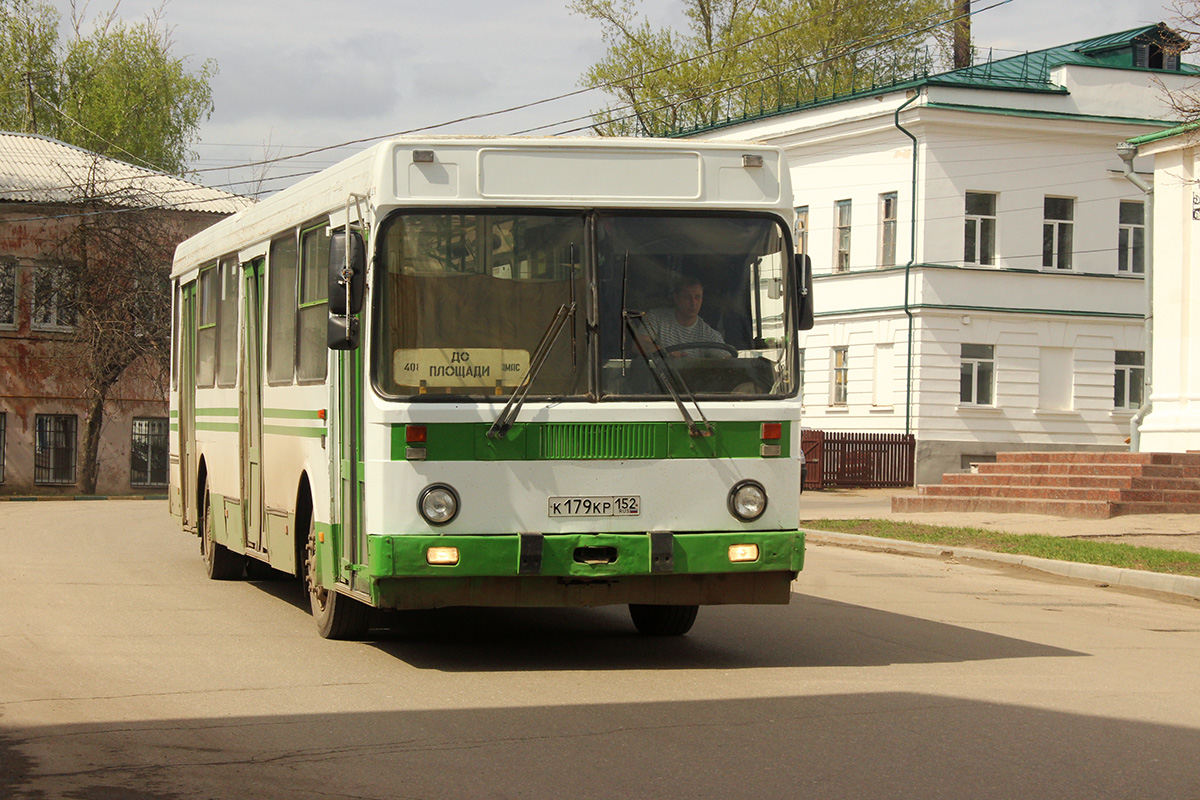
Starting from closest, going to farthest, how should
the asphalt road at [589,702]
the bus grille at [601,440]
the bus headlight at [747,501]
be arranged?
the asphalt road at [589,702] < the bus grille at [601,440] < the bus headlight at [747,501]

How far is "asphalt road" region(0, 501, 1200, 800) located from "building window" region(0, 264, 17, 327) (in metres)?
27.4

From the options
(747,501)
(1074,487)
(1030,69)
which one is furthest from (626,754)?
→ (1030,69)

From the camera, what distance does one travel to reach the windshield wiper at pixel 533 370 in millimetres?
8750

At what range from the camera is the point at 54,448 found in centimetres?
3975

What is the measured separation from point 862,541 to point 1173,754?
13554mm

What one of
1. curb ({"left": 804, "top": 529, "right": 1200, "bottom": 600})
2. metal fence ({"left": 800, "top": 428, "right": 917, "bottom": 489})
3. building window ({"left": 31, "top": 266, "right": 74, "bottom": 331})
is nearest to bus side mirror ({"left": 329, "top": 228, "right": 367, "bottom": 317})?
curb ({"left": 804, "top": 529, "right": 1200, "bottom": 600})

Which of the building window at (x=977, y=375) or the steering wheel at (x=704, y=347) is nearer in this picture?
the steering wheel at (x=704, y=347)

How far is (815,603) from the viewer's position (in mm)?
12922

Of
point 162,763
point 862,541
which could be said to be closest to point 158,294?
point 862,541

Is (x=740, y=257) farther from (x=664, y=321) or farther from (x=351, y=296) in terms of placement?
(x=351, y=296)

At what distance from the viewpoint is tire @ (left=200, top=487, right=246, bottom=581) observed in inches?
559

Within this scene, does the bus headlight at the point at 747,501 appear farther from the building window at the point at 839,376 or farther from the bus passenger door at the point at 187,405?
the building window at the point at 839,376

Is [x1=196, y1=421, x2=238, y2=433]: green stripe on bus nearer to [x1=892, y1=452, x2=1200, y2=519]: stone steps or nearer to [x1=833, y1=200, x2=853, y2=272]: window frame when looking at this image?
[x1=892, y1=452, x2=1200, y2=519]: stone steps

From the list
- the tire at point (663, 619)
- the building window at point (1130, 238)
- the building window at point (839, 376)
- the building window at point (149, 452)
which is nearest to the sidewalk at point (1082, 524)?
the tire at point (663, 619)
